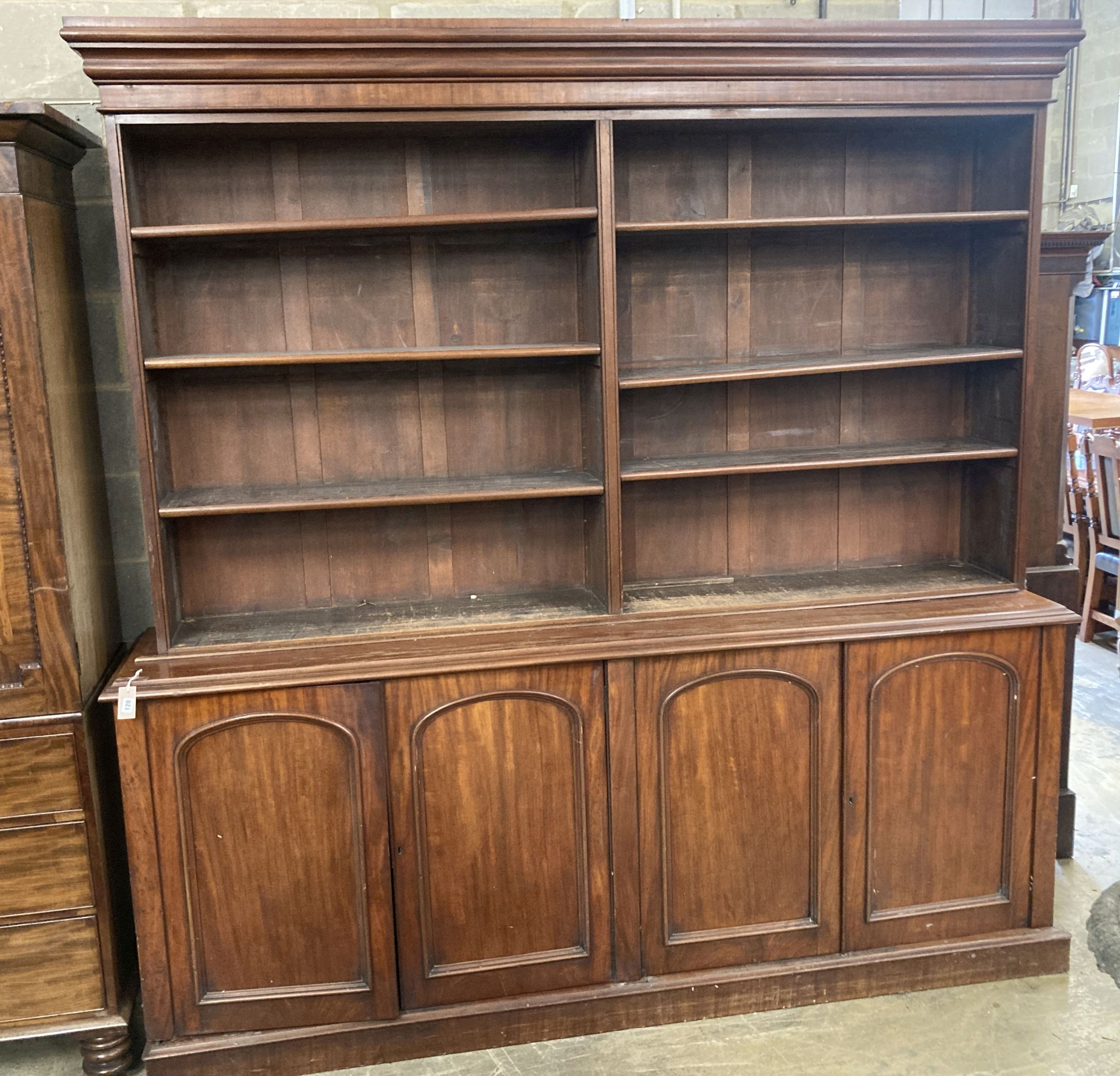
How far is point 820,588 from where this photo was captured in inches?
106

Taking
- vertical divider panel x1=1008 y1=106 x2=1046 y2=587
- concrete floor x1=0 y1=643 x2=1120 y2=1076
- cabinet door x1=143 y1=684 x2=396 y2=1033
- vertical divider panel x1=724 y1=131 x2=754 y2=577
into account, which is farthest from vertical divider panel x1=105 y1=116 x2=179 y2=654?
vertical divider panel x1=1008 y1=106 x2=1046 y2=587

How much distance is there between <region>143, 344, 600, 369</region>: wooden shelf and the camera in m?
2.29

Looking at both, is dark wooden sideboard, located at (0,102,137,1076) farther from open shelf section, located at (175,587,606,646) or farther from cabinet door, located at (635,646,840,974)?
cabinet door, located at (635,646,840,974)

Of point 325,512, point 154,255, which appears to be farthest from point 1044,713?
point 154,255

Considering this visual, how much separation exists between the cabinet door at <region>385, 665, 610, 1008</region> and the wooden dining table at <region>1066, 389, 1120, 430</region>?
265 centimetres

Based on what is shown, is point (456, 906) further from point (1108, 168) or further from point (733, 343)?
point (1108, 168)

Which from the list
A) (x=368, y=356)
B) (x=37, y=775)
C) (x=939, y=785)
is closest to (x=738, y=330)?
(x=368, y=356)

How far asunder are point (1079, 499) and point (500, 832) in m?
3.57

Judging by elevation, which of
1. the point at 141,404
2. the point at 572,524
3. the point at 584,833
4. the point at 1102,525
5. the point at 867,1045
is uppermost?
the point at 141,404

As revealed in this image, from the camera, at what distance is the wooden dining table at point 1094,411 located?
176 inches

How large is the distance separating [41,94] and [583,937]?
7.96 ft

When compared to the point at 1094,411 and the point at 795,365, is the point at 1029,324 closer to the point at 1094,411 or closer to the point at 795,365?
the point at 795,365

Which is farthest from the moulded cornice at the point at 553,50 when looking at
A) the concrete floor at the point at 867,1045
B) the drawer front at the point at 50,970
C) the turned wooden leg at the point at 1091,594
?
the turned wooden leg at the point at 1091,594

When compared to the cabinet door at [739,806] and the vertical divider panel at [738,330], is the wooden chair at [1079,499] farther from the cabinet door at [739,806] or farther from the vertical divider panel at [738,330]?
the cabinet door at [739,806]
